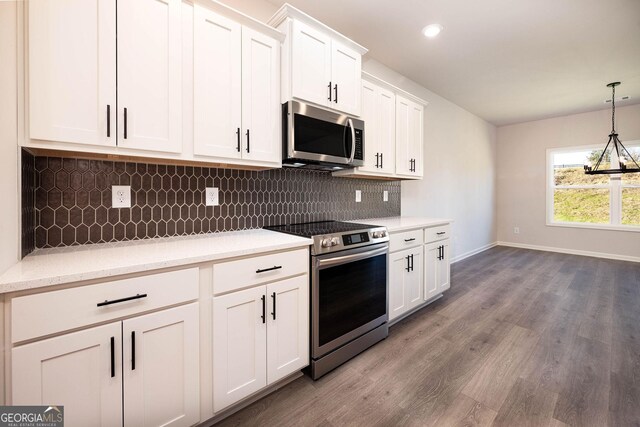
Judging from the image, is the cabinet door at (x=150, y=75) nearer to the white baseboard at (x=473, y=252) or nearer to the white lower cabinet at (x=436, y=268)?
the white lower cabinet at (x=436, y=268)

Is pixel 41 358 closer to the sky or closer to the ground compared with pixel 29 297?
closer to the ground

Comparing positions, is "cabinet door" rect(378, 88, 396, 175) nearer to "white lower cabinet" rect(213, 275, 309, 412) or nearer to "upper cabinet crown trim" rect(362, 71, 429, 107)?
"upper cabinet crown trim" rect(362, 71, 429, 107)

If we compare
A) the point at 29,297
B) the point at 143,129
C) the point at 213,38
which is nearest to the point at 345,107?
the point at 213,38

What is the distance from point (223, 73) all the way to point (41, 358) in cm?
159

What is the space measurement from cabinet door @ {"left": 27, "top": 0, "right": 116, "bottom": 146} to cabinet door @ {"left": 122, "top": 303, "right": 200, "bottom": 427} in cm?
89

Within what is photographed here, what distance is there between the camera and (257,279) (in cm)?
150

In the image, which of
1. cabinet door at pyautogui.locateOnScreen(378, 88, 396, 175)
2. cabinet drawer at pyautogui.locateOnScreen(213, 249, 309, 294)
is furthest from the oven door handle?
cabinet door at pyautogui.locateOnScreen(378, 88, 396, 175)

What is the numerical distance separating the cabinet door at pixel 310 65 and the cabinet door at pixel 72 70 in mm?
1043

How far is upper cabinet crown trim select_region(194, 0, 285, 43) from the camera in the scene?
1.56 m

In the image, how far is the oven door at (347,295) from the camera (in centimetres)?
177

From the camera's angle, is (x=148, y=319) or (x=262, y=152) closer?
(x=148, y=319)

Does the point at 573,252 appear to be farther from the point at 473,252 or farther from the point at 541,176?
the point at 473,252

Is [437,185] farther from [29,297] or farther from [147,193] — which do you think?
[29,297]

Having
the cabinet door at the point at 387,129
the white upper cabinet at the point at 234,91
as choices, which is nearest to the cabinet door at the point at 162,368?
the white upper cabinet at the point at 234,91
